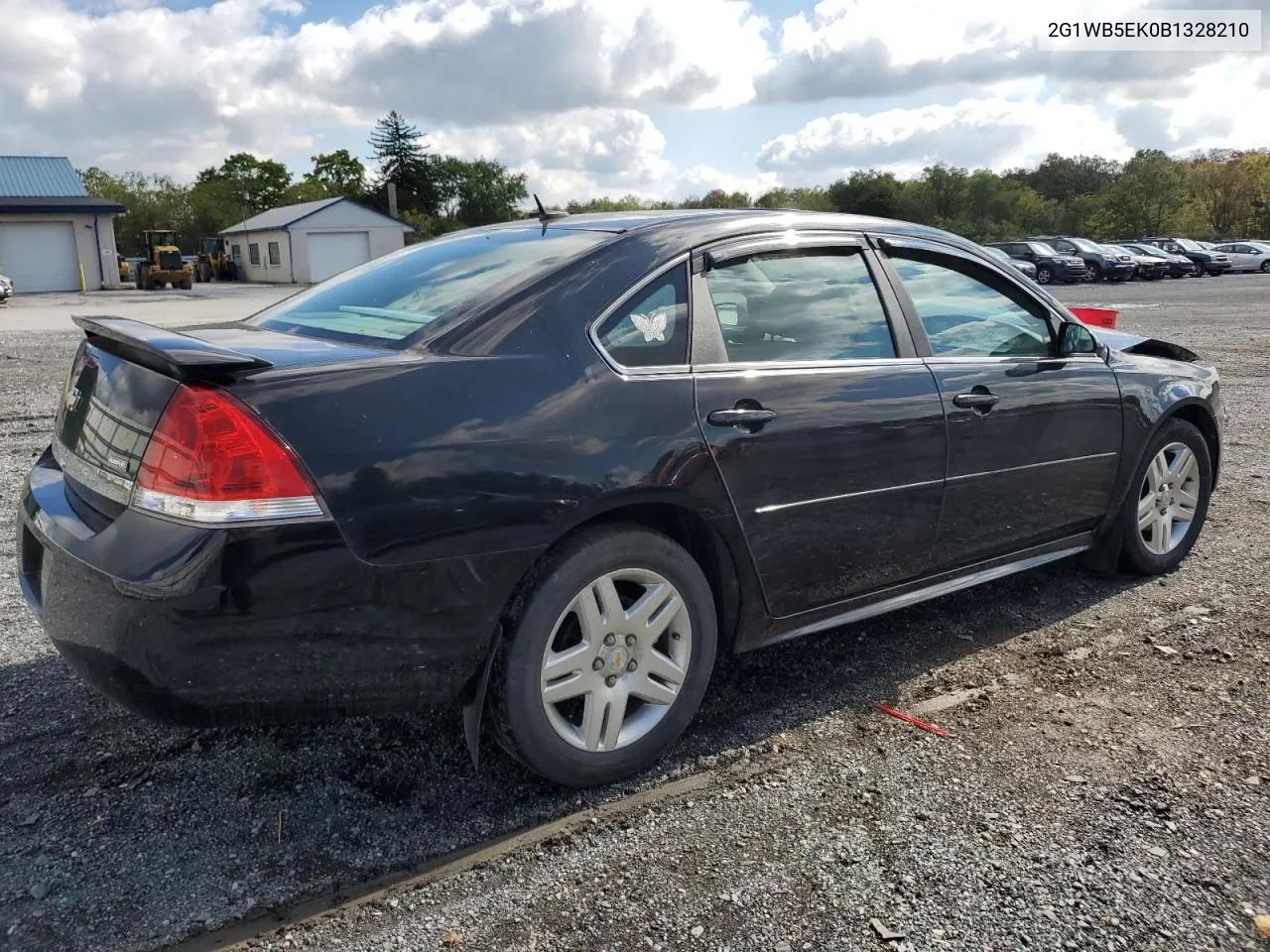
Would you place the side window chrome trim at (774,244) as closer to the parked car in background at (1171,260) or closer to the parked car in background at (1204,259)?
the parked car in background at (1171,260)

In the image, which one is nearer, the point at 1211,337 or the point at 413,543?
the point at 413,543

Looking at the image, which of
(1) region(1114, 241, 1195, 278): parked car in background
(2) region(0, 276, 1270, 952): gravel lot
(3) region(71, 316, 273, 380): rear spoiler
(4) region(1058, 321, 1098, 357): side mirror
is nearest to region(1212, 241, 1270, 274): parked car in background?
(1) region(1114, 241, 1195, 278): parked car in background

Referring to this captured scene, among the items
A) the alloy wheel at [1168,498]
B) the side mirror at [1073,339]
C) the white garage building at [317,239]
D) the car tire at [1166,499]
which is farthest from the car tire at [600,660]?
the white garage building at [317,239]

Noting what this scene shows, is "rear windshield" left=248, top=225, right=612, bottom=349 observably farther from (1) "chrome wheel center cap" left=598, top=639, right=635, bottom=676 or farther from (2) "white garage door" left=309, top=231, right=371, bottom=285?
(2) "white garage door" left=309, top=231, right=371, bottom=285

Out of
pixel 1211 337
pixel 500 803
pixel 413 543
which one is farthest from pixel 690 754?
pixel 1211 337

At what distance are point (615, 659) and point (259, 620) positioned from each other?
3.23ft

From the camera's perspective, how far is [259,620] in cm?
235

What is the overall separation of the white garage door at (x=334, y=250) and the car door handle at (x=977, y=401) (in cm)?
4629

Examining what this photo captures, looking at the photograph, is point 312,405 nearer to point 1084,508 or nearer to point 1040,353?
point 1040,353

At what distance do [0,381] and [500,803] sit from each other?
1065 centimetres

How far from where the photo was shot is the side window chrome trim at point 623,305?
2.88 m

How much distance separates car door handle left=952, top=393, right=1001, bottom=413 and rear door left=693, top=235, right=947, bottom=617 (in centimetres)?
14

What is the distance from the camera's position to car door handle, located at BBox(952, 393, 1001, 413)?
365cm

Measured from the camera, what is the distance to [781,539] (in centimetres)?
318
